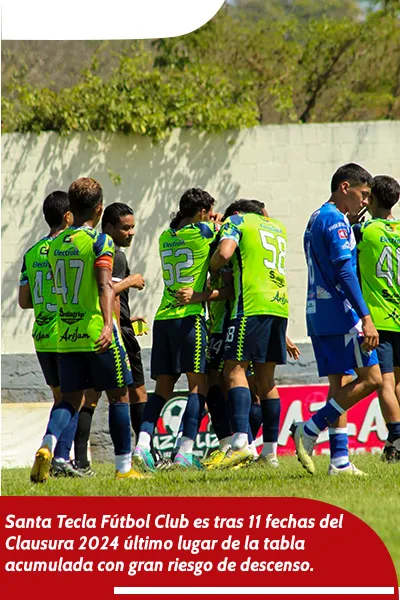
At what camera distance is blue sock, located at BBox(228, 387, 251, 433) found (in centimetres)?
820

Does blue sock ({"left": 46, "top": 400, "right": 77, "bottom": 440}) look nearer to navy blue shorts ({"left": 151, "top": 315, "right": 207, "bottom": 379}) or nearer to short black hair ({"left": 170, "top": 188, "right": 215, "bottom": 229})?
navy blue shorts ({"left": 151, "top": 315, "right": 207, "bottom": 379})

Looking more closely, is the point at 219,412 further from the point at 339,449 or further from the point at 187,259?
the point at 339,449

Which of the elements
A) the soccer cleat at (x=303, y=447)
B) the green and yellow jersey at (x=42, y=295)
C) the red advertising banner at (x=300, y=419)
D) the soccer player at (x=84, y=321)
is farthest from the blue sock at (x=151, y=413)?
the red advertising banner at (x=300, y=419)

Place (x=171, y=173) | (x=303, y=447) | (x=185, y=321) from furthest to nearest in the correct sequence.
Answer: (x=171, y=173), (x=185, y=321), (x=303, y=447)

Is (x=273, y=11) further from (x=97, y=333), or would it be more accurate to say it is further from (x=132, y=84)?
(x=97, y=333)

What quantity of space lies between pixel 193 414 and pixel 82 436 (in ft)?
4.61

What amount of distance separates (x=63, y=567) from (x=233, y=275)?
15.4 feet

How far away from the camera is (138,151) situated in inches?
551

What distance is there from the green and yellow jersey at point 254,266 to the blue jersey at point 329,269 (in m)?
1.01

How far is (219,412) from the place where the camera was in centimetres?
954

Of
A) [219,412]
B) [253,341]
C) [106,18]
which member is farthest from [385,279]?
[106,18]

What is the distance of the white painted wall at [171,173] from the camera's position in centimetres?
1385

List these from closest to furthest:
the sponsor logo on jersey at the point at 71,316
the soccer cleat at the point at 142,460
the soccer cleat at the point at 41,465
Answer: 1. the soccer cleat at the point at 41,465
2. the sponsor logo on jersey at the point at 71,316
3. the soccer cleat at the point at 142,460

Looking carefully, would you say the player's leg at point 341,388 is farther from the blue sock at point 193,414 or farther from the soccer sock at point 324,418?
the blue sock at point 193,414
